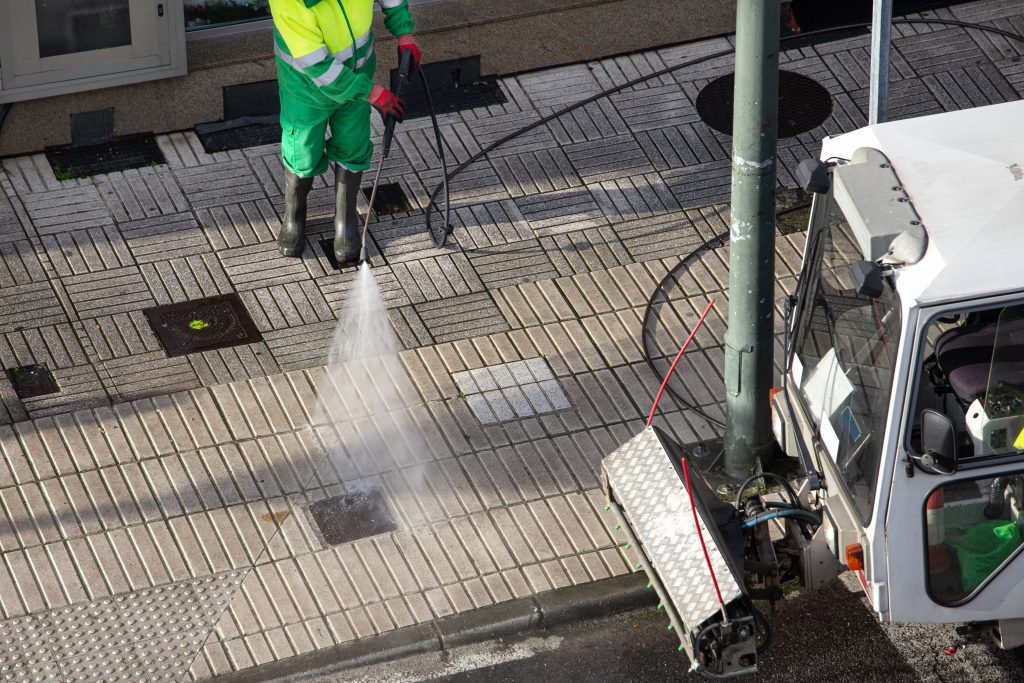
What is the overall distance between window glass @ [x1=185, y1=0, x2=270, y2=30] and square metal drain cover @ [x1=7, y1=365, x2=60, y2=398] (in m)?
2.71

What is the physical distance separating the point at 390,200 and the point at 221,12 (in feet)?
5.61

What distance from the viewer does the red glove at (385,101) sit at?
799cm

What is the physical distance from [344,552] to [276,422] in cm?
95

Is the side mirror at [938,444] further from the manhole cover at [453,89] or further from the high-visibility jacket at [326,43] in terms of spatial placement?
the manhole cover at [453,89]

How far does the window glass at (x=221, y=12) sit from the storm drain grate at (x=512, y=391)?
9.99 ft

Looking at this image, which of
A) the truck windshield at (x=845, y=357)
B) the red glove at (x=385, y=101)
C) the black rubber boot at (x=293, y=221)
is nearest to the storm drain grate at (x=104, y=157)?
the black rubber boot at (x=293, y=221)

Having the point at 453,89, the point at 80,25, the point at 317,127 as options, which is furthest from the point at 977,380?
the point at 80,25

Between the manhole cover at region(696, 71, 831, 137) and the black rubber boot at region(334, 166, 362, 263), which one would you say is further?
the manhole cover at region(696, 71, 831, 137)

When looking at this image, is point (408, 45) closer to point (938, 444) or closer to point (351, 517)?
point (351, 517)

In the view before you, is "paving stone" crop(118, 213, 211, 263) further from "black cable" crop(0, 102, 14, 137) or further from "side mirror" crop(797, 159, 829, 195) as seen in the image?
"side mirror" crop(797, 159, 829, 195)

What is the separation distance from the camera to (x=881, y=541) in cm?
581

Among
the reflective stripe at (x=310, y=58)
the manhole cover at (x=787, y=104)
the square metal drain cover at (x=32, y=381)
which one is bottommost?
the square metal drain cover at (x=32, y=381)

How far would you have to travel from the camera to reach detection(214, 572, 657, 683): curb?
6457 millimetres

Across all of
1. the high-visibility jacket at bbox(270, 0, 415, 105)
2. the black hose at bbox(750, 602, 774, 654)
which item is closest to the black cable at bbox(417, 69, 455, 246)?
the high-visibility jacket at bbox(270, 0, 415, 105)
